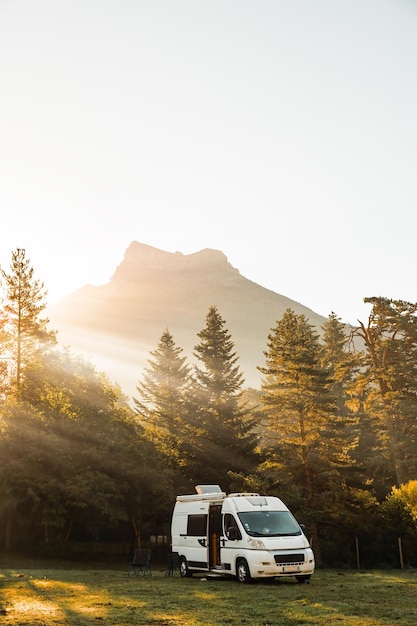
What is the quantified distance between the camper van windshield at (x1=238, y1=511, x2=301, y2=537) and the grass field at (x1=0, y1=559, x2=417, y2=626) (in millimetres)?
1470

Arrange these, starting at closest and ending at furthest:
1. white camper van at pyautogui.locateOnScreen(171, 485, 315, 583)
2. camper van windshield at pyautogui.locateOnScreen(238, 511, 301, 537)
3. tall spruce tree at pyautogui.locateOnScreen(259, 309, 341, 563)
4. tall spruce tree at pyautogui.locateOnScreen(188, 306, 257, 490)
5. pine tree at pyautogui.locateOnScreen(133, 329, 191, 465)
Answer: white camper van at pyautogui.locateOnScreen(171, 485, 315, 583)
camper van windshield at pyautogui.locateOnScreen(238, 511, 301, 537)
tall spruce tree at pyautogui.locateOnScreen(259, 309, 341, 563)
tall spruce tree at pyautogui.locateOnScreen(188, 306, 257, 490)
pine tree at pyautogui.locateOnScreen(133, 329, 191, 465)

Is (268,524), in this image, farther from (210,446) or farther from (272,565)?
(210,446)

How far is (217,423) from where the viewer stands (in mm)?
50156

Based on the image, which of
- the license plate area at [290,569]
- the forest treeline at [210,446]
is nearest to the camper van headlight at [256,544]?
the license plate area at [290,569]

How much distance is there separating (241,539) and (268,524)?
0.95 m

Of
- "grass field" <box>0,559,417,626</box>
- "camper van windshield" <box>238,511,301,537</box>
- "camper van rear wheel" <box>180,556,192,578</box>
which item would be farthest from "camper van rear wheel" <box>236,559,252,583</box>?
"camper van rear wheel" <box>180,556,192,578</box>

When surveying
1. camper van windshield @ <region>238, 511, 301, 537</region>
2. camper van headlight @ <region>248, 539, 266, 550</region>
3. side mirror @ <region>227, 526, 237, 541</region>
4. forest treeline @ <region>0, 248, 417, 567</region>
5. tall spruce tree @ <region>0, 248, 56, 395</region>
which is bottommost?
camper van headlight @ <region>248, 539, 266, 550</region>

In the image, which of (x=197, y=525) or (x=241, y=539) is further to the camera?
(x=197, y=525)

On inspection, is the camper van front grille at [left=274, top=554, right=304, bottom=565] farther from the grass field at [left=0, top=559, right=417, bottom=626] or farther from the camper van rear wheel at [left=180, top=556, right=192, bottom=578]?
the camper van rear wheel at [left=180, top=556, right=192, bottom=578]

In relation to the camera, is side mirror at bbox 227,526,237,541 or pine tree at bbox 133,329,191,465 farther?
pine tree at bbox 133,329,191,465

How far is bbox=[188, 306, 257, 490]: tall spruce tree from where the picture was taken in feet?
160

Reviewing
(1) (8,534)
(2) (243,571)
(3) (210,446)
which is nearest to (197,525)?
(2) (243,571)

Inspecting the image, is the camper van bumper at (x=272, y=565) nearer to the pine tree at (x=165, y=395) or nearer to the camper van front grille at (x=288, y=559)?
the camper van front grille at (x=288, y=559)

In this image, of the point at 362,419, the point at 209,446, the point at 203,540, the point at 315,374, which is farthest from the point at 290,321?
the point at 203,540
